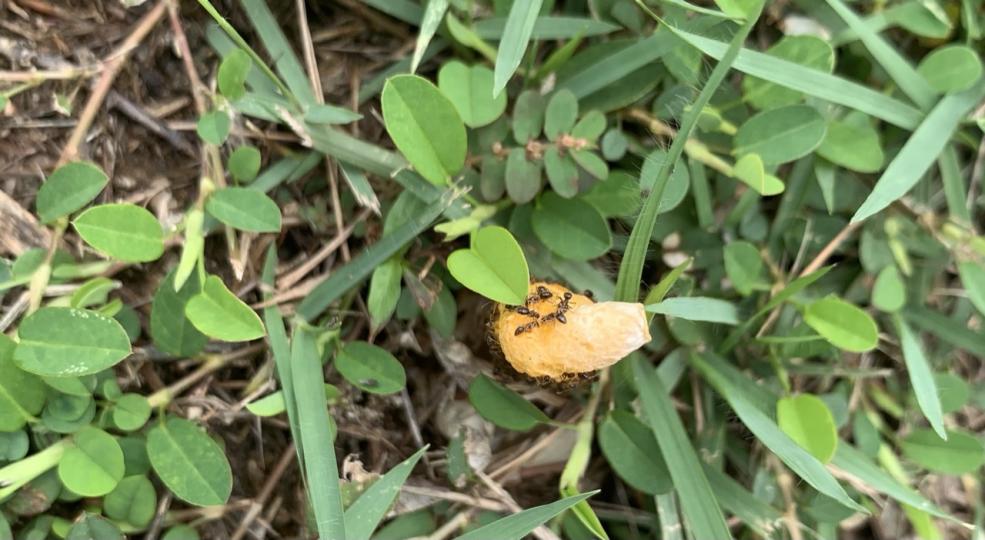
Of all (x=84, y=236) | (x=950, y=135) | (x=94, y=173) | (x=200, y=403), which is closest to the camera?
(x=84, y=236)

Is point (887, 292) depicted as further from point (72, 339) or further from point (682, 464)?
point (72, 339)

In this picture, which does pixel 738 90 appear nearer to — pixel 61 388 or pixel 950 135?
pixel 950 135

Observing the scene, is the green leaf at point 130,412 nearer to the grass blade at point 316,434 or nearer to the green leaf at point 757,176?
the grass blade at point 316,434

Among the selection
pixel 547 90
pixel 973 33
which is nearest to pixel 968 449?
pixel 973 33

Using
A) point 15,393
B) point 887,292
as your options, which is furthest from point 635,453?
point 15,393

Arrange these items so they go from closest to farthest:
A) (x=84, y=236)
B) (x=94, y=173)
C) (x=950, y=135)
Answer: (x=84, y=236), (x=94, y=173), (x=950, y=135)

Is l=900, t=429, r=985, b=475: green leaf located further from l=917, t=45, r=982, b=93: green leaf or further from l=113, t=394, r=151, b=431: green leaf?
l=113, t=394, r=151, b=431: green leaf
